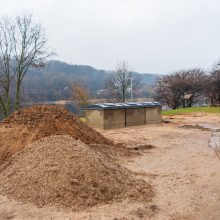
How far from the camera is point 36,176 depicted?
6230 millimetres

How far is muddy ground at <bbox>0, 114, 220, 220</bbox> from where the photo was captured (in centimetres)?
525

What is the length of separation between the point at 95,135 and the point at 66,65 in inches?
2177

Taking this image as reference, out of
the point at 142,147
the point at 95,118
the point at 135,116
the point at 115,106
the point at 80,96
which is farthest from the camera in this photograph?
the point at 80,96

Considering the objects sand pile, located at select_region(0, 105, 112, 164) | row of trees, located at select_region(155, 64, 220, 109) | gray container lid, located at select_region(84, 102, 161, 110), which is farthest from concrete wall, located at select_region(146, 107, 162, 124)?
row of trees, located at select_region(155, 64, 220, 109)

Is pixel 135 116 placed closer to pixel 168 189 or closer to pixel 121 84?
pixel 168 189

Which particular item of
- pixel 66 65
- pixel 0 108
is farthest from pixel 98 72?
pixel 0 108

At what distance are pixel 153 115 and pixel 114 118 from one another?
3352mm

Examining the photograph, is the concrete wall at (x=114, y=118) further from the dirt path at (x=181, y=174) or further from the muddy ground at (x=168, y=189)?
the muddy ground at (x=168, y=189)

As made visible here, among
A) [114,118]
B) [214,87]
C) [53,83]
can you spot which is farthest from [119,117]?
[53,83]

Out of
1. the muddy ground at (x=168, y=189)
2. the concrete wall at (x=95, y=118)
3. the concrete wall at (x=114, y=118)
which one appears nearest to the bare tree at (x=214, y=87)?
the concrete wall at (x=114, y=118)

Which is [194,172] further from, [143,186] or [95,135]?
[95,135]

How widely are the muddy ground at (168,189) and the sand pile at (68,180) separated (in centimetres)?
22

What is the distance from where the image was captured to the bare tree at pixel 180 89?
35625 mm

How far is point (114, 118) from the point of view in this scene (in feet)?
55.8
